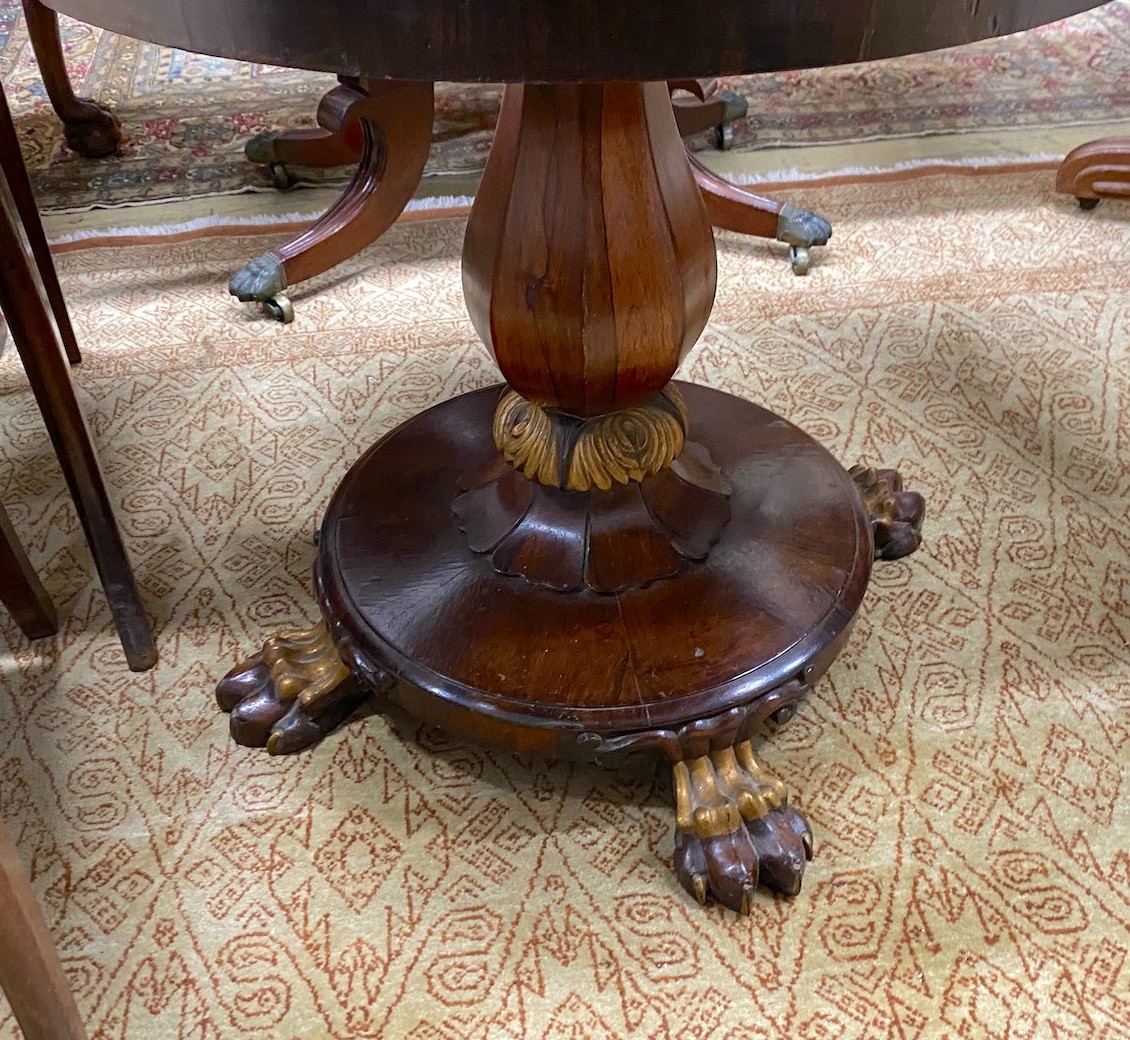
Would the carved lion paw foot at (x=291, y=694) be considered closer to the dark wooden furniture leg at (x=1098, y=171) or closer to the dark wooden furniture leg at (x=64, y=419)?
the dark wooden furniture leg at (x=64, y=419)

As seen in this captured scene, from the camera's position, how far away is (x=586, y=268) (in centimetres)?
67

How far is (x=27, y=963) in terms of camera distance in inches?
20.1

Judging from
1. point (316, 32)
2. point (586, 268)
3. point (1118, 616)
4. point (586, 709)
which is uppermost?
point (316, 32)

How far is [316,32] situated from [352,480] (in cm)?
53

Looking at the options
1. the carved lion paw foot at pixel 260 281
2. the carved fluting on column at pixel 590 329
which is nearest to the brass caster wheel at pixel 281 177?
the carved lion paw foot at pixel 260 281

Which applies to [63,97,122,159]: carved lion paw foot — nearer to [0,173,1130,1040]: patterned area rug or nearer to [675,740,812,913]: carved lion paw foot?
[0,173,1130,1040]: patterned area rug

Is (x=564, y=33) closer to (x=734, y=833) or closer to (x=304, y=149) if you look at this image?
(x=734, y=833)

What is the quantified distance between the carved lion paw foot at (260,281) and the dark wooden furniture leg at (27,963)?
0.95m

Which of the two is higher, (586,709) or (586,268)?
(586,268)

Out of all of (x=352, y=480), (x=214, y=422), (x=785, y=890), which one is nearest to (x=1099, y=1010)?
(x=785, y=890)

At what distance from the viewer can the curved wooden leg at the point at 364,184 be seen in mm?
1325

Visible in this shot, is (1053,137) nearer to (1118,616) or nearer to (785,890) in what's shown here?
(1118,616)

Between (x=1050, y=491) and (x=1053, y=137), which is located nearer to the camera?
(x=1050, y=491)

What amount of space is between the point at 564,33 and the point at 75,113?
169cm
